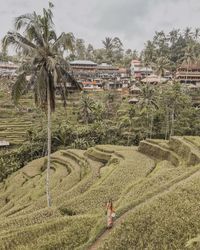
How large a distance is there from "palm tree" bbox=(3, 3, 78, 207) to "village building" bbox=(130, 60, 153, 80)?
244ft

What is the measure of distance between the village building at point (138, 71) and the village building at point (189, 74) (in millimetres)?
13666

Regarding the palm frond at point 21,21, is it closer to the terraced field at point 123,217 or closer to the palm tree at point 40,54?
the palm tree at point 40,54

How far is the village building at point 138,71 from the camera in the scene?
91375 millimetres

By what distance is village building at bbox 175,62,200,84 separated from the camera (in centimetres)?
7706

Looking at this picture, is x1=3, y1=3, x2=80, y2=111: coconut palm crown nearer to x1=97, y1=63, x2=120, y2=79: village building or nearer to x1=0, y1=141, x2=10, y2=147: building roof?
x1=0, y1=141, x2=10, y2=147: building roof

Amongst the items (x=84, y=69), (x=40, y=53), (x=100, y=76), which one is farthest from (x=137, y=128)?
(x=84, y=69)

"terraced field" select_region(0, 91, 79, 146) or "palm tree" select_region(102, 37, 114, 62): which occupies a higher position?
"palm tree" select_region(102, 37, 114, 62)

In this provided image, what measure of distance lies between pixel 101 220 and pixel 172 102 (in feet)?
121

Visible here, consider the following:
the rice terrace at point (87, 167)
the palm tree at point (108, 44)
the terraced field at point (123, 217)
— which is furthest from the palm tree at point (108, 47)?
the terraced field at point (123, 217)

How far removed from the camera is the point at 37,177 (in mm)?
31328

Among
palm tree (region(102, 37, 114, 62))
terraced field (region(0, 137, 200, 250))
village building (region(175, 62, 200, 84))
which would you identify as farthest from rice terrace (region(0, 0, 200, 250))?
palm tree (region(102, 37, 114, 62))

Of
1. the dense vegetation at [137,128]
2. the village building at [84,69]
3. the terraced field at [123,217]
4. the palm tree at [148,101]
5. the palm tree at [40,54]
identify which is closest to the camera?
the terraced field at [123,217]

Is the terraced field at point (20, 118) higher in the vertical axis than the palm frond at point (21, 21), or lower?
lower

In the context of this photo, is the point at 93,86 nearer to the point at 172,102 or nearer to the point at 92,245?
the point at 172,102
